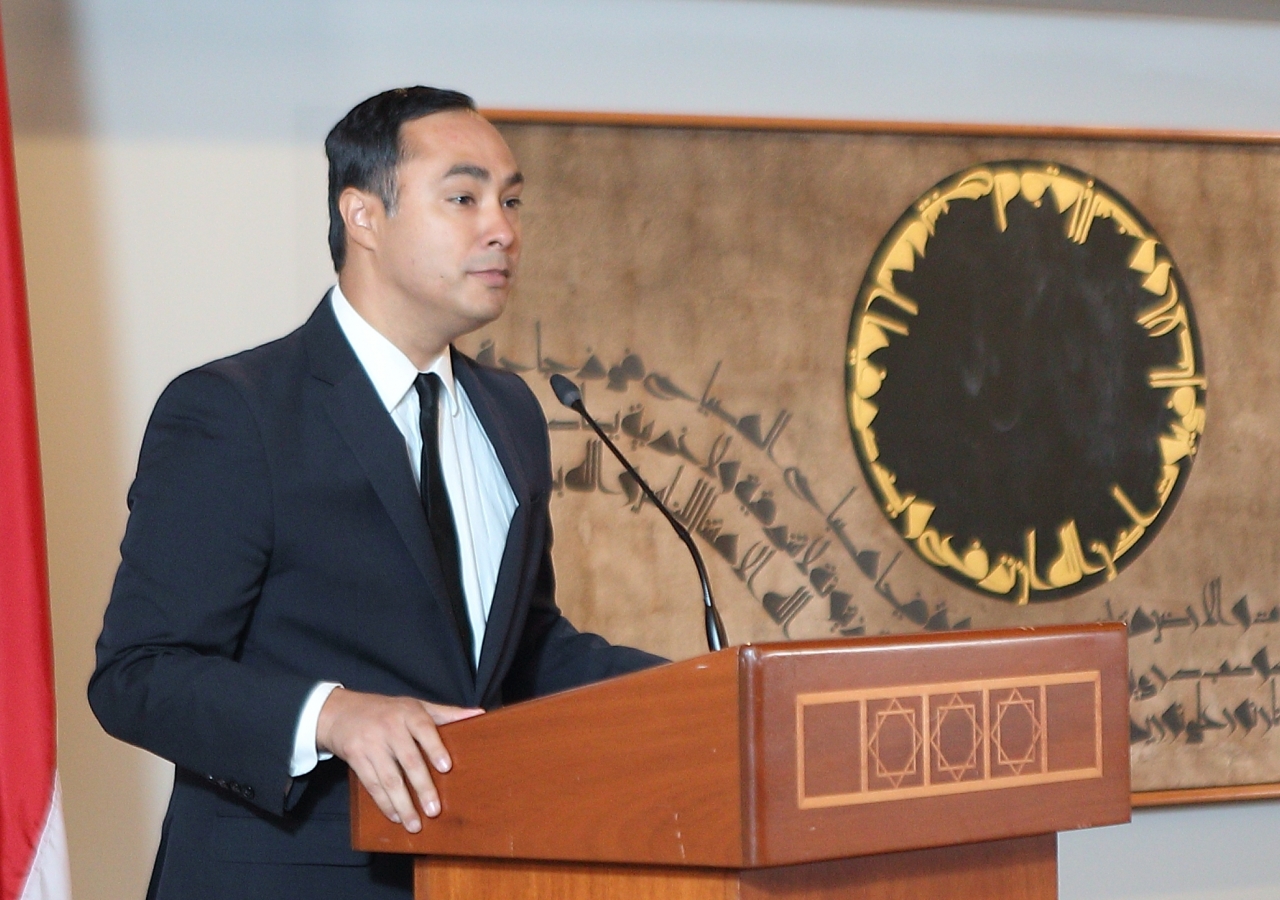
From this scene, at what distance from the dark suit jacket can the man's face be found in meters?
0.13

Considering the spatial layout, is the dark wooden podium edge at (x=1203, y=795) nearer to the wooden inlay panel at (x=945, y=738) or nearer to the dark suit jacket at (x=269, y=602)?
the dark suit jacket at (x=269, y=602)

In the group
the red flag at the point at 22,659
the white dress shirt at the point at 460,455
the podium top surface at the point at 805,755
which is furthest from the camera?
the red flag at the point at 22,659

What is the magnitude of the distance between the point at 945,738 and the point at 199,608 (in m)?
0.75

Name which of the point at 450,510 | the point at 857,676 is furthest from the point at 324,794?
the point at 857,676

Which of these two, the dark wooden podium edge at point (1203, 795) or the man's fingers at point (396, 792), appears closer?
the man's fingers at point (396, 792)

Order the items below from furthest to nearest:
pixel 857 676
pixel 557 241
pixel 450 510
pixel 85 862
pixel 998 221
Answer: pixel 998 221 → pixel 557 241 → pixel 85 862 → pixel 450 510 → pixel 857 676

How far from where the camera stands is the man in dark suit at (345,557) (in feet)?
4.25

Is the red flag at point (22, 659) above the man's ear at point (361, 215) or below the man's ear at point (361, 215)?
below

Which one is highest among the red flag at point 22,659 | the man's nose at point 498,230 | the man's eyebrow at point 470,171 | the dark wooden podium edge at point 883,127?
the dark wooden podium edge at point 883,127

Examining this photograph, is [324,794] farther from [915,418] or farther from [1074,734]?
[915,418]

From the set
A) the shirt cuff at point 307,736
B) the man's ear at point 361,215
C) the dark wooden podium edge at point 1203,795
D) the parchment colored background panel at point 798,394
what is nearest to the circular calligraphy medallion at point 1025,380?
the parchment colored background panel at point 798,394

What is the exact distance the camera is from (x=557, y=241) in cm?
299

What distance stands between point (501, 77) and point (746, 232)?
0.61 m

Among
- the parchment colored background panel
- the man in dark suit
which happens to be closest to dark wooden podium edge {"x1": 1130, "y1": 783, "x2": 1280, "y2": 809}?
the parchment colored background panel
